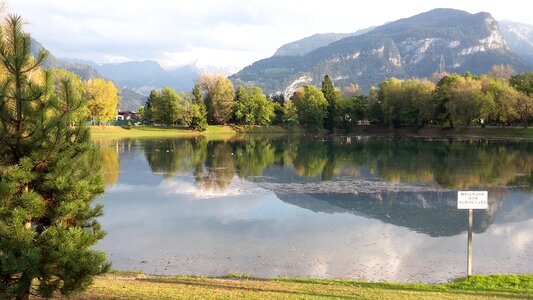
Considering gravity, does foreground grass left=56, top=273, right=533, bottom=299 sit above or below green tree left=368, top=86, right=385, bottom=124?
below

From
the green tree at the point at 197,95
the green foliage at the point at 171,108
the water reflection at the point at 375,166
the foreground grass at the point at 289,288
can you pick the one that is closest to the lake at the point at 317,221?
the water reflection at the point at 375,166

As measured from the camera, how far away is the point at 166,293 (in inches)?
408

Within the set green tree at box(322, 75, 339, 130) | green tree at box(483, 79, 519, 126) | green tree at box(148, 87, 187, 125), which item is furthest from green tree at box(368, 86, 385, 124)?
green tree at box(148, 87, 187, 125)

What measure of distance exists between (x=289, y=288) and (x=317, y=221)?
11028mm

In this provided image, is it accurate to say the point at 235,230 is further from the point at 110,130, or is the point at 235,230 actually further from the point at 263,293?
the point at 110,130

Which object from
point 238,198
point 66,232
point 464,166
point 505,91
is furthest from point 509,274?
point 505,91

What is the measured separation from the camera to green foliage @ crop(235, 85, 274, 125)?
12697 cm

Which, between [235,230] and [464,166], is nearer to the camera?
[235,230]

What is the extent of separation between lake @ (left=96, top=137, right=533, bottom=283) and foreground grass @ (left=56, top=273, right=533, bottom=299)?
149cm

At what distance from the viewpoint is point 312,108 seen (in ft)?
408

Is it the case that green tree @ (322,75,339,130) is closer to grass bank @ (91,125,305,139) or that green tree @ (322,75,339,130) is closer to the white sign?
grass bank @ (91,125,305,139)

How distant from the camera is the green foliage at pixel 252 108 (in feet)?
417

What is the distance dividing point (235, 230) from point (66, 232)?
1391cm

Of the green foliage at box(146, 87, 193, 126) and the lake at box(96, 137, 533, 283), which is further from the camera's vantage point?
the green foliage at box(146, 87, 193, 126)
